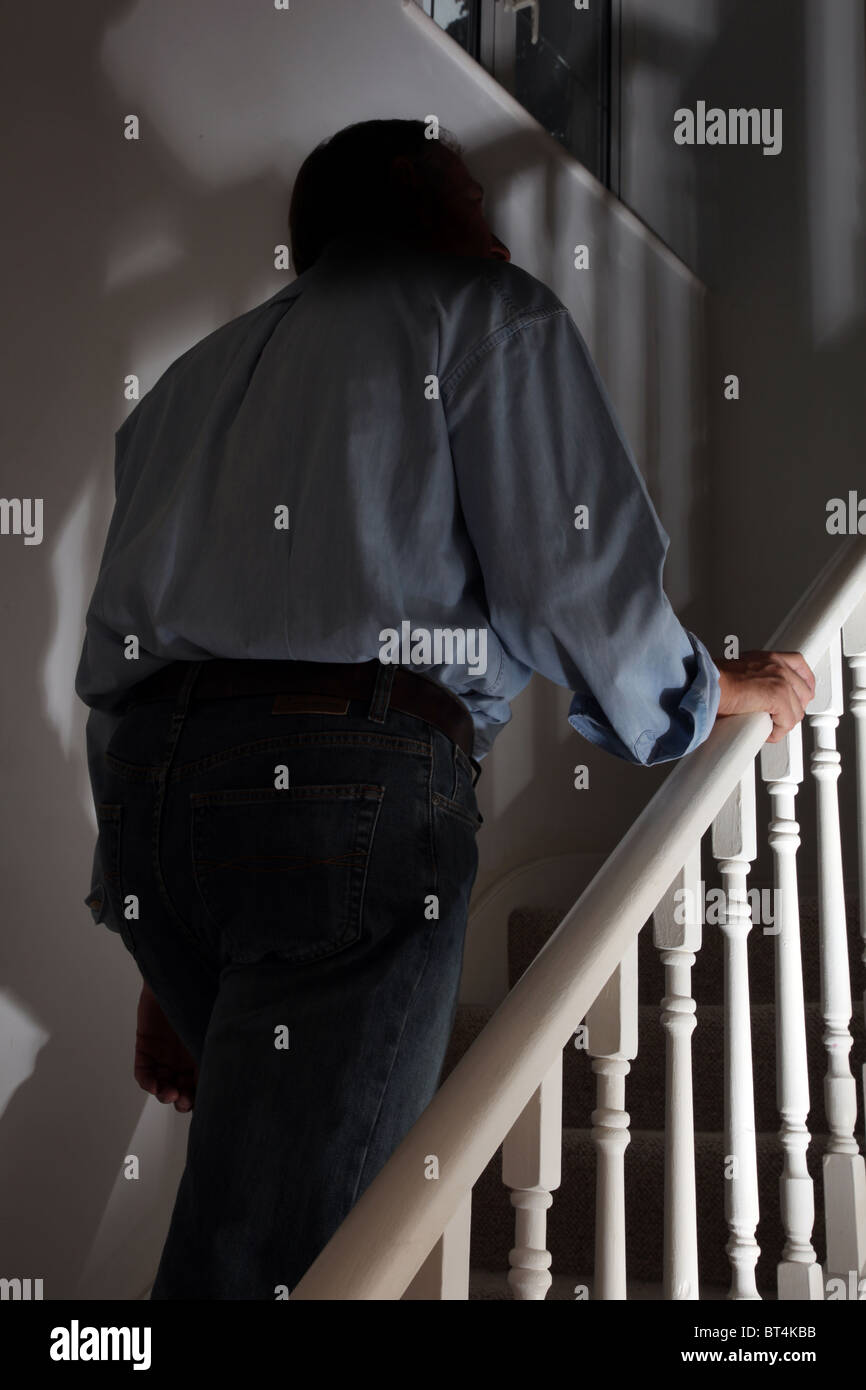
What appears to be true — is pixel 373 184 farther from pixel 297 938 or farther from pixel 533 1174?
pixel 533 1174

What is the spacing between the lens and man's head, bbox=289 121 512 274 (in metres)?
1.08

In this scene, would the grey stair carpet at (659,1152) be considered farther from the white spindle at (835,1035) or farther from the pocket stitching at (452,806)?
the pocket stitching at (452,806)

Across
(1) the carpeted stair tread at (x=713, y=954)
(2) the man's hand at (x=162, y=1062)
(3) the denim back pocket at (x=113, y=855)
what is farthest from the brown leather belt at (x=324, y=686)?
(1) the carpeted stair tread at (x=713, y=954)

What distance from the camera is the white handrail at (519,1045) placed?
719 mm

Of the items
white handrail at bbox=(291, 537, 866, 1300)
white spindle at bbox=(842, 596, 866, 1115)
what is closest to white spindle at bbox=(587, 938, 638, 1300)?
white handrail at bbox=(291, 537, 866, 1300)

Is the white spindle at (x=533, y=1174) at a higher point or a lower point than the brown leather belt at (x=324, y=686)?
lower

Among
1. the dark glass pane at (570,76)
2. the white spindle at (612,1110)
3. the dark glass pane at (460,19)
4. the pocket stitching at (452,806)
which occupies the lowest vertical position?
the white spindle at (612,1110)

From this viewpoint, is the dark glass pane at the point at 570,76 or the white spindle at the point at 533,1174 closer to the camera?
the white spindle at the point at 533,1174

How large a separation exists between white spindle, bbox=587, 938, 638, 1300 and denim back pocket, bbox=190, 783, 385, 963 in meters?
0.28

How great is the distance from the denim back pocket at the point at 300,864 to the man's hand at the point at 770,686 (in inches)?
17.5

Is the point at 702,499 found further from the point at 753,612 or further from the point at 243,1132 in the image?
the point at 243,1132

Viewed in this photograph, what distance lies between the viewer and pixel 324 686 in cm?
91

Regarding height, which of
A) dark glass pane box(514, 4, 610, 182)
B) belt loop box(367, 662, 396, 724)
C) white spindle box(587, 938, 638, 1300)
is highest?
dark glass pane box(514, 4, 610, 182)

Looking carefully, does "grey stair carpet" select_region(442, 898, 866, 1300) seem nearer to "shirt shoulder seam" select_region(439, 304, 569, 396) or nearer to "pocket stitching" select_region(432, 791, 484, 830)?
"pocket stitching" select_region(432, 791, 484, 830)
